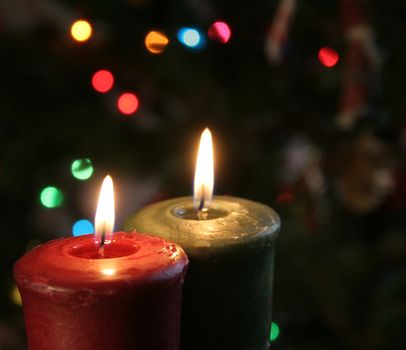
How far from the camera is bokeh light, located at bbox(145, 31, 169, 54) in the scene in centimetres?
124

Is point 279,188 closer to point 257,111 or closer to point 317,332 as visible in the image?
point 257,111

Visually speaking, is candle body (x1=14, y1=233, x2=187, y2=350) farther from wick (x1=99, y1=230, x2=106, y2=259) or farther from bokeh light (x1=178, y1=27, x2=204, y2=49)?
bokeh light (x1=178, y1=27, x2=204, y2=49)

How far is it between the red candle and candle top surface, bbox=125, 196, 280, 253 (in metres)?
0.06

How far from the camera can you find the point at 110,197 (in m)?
0.44

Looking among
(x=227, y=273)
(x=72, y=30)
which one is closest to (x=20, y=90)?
(x=72, y=30)

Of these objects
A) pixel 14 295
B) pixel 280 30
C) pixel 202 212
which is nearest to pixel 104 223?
pixel 202 212

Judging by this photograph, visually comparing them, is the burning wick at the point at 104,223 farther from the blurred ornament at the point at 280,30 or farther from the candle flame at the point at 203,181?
the blurred ornament at the point at 280,30

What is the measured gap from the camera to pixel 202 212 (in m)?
0.50

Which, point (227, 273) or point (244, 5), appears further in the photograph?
point (244, 5)

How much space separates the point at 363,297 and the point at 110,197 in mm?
1043

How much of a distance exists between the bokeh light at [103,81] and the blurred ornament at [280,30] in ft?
1.17

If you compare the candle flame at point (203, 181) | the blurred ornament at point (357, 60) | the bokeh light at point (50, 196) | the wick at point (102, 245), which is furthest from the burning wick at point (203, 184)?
the bokeh light at point (50, 196)

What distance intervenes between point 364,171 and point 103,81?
60cm

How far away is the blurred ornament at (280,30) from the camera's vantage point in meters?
1.17
